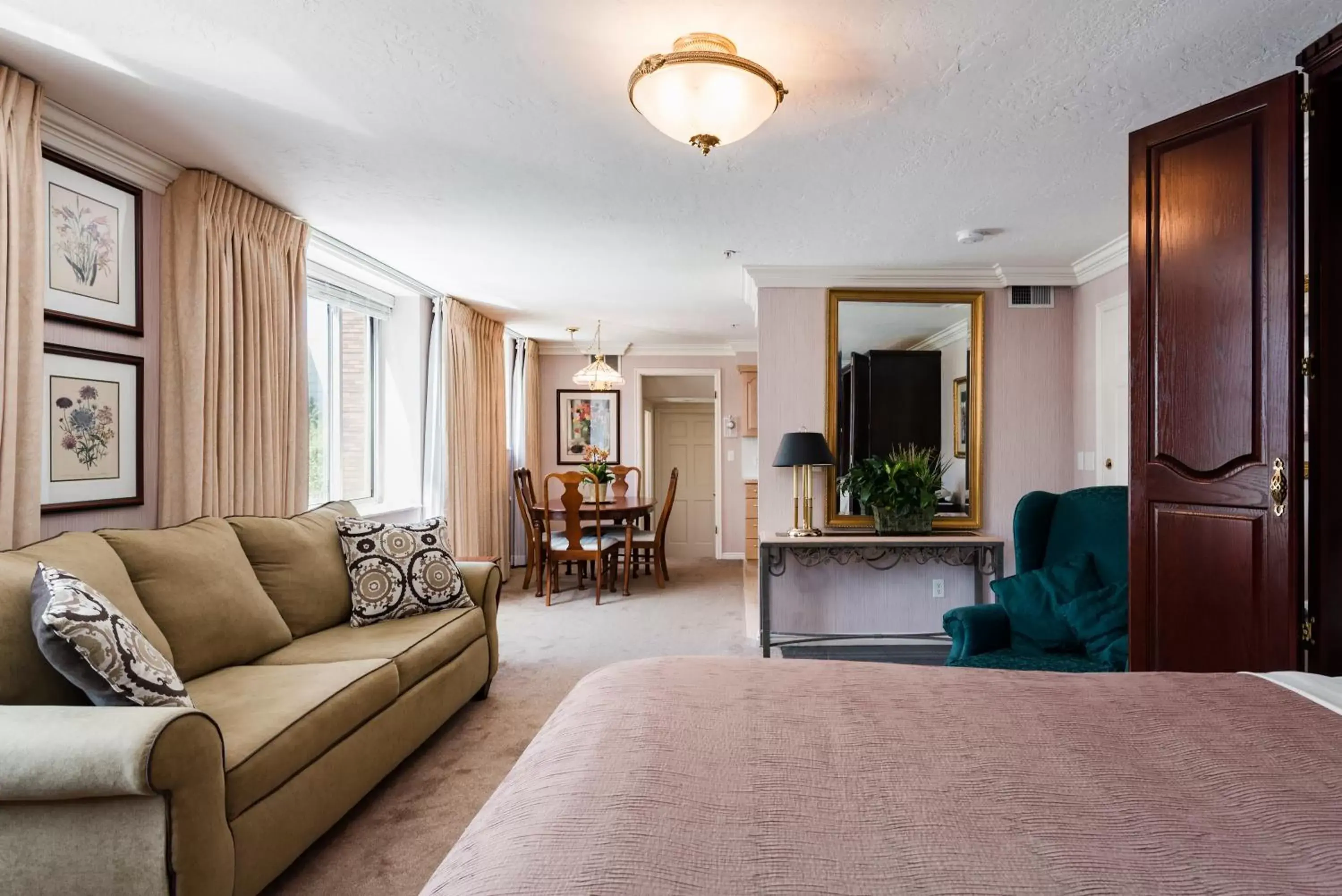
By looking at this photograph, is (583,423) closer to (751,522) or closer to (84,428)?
(751,522)

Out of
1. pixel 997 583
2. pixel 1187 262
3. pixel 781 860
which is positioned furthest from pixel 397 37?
pixel 997 583

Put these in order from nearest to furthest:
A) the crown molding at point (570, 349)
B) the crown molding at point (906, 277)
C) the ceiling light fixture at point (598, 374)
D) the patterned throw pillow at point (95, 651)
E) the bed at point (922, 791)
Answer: the bed at point (922, 791), the patterned throw pillow at point (95, 651), the crown molding at point (906, 277), the ceiling light fixture at point (598, 374), the crown molding at point (570, 349)

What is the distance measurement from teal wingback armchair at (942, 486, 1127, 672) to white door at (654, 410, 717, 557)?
5.21 metres

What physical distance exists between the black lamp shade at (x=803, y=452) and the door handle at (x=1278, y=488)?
2.29m

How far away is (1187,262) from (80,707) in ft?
9.80

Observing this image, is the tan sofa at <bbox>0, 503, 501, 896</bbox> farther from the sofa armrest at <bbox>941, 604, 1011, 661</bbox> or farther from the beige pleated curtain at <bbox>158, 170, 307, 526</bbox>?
the sofa armrest at <bbox>941, 604, 1011, 661</bbox>

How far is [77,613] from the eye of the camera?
5.49 ft

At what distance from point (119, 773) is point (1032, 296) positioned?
469 centimetres

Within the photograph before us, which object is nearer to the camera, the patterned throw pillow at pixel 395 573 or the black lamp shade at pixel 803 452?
the patterned throw pillow at pixel 395 573

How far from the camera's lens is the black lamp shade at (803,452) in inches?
158

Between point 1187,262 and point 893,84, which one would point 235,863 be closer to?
point 893,84

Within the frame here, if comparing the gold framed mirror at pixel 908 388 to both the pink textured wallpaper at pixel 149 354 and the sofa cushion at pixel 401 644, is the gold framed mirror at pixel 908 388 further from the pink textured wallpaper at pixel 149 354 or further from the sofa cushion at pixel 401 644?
the pink textured wallpaper at pixel 149 354

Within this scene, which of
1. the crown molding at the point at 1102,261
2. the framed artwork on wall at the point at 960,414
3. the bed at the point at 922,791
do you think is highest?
the crown molding at the point at 1102,261

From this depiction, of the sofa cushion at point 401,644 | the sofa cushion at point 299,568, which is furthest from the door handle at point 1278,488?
the sofa cushion at point 299,568
